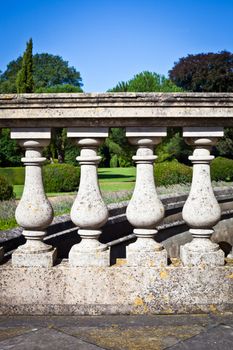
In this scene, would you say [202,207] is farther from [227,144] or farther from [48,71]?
[48,71]

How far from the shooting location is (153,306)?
2.56 m

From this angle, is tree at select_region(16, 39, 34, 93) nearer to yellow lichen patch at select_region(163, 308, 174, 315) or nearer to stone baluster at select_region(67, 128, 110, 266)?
stone baluster at select_region(67, 128, 110, 266)

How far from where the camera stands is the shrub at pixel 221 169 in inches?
724

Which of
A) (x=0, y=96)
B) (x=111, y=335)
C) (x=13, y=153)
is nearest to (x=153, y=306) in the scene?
(x=111, y=335)

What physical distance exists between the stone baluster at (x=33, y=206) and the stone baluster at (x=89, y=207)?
18cm

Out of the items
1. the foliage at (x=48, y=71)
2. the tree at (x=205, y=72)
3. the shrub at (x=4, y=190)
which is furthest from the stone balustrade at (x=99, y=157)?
the foliage at (x=48, y=71)

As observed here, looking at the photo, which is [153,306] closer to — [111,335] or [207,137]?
[111,335]

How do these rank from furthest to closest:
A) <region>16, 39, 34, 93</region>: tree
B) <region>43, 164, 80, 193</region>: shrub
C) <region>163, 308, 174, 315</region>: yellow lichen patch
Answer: <region>16, 39, 34, 93</region>: tree < <region>43, 164, 80, 193</region>: shrub < <region>163, 308, 174, 315</region>: yellow lichen patch

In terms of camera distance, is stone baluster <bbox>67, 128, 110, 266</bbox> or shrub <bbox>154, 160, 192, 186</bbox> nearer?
stone baluster <bbox>67, 128, 110, 266</bbox>

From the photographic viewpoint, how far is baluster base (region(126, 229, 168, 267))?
258 centimetres

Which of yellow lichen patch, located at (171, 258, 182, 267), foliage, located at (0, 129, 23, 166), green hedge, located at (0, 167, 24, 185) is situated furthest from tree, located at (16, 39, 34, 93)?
yellow lichen patch, located at (171, 258, 182, 267)

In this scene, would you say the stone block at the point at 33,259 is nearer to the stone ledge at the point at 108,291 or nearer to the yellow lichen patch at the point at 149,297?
the stone ledge at the point at 108,291

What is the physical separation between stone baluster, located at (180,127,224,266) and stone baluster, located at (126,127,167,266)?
0.60 ft

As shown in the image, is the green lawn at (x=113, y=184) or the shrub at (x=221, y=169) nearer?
the green lawn at (x=113, y=184)
